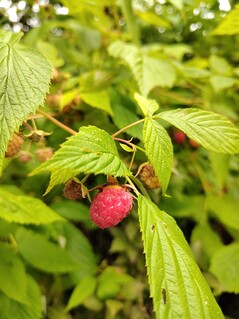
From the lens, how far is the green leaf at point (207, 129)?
0.58 m

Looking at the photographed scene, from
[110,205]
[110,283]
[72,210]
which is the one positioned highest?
[110,205]

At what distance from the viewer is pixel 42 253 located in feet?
3.22

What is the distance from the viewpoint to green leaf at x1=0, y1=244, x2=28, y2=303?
32.8 inches

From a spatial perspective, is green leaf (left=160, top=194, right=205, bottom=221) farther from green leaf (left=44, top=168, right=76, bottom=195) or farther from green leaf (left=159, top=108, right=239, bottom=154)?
green leaf (left=44, top=168, right=76, bottom=195)

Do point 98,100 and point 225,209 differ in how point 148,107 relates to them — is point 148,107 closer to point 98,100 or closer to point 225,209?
point 98,100

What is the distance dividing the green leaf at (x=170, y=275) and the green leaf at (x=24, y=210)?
31 cm

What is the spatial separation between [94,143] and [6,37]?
22 centimetres

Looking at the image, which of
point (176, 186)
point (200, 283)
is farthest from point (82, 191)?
point (176, 186)

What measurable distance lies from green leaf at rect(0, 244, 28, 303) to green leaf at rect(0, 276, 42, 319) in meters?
0.03

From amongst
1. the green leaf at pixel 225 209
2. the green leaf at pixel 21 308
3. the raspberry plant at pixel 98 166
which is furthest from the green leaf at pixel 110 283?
the green leaf at pixel 225 209

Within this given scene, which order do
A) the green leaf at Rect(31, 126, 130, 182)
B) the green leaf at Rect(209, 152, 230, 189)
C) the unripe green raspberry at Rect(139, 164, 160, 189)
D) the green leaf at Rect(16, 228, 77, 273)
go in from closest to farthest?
1. the green leaf at Rect(31, 126, 130, 182)
2. the unripe green raspberry at Rect(139, 164, 160, 189)
3. the green leaf at Rect(16, 228, 77, 273)
4. the green leaf at Rect(209, 152, 230, 189)

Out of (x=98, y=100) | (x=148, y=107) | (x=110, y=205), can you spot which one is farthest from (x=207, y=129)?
(x=98, y=100)

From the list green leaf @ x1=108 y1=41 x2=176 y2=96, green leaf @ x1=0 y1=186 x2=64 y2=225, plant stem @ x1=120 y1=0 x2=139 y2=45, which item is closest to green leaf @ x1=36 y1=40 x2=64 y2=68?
green leaf @ x1=108 y1=41 x2=176 y2=96

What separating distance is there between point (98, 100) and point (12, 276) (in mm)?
414
